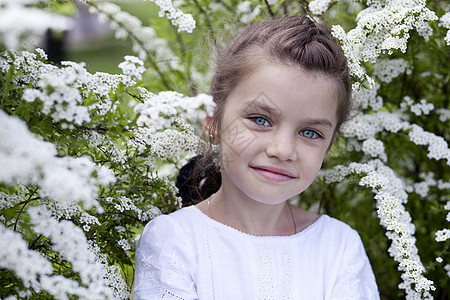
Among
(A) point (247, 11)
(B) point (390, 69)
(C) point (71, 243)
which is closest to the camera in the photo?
(C) point (71, 243)

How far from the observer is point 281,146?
1723 millimetres

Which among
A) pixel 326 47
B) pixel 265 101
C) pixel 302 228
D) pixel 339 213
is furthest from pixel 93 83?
pixel 339 213

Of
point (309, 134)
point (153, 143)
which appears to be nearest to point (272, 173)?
point (309, 134)

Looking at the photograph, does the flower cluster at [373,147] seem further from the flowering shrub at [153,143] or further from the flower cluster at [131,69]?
the flower cluster at [131,69]

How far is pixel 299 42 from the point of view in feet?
6.13

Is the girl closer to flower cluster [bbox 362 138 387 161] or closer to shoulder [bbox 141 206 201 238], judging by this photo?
shoulder [bbox 141 206 201 238]

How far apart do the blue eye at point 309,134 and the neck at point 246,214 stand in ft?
1.06

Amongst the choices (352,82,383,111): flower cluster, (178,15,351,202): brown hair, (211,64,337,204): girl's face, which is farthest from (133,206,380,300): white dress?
(352,82,383,111): flower cluster

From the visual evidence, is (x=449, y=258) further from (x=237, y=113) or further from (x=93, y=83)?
(x=93, y=83)

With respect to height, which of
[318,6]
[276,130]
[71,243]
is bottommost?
[71,243]

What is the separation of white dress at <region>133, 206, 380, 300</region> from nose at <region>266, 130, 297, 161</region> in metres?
0.39

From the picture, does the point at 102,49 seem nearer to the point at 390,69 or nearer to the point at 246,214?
the point at 390,69

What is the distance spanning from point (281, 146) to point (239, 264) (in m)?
0.48

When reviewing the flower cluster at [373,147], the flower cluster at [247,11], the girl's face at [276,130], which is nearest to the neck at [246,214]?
the girl's face at [276,130]
